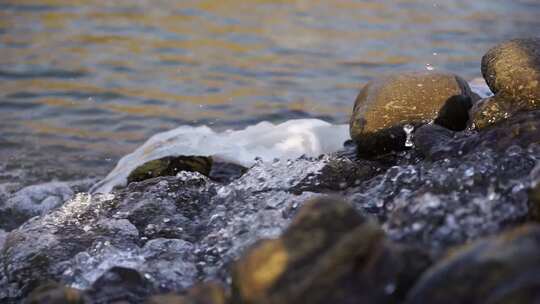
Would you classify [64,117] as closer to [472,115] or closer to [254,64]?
[254,64]

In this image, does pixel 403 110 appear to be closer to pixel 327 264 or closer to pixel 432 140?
pixel 432 140

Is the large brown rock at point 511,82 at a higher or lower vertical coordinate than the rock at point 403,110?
higher

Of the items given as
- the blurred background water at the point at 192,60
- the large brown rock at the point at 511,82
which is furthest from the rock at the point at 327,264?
the blurred background water at the point at 192,60

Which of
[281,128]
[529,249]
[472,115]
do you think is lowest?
[281,128]

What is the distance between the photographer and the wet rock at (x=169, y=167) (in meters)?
4.79

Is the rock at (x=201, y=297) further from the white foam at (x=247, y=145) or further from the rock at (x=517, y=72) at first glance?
the white foam at (x=247, y=145)

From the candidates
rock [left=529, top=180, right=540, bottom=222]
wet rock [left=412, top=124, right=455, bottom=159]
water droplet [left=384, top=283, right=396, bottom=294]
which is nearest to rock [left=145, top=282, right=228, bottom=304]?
water droplet [left=384, top=283, right=396, bottom=294]

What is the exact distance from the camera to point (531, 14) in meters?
9.59

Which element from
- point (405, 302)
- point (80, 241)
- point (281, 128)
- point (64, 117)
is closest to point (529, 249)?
point (405, 302)

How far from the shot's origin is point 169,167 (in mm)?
4812

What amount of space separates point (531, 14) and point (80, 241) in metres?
7.24

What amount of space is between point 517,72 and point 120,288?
2.18m

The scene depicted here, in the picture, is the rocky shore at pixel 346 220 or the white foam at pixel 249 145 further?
the white foam at pixel 249 145

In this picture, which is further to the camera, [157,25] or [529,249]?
[157,25]
